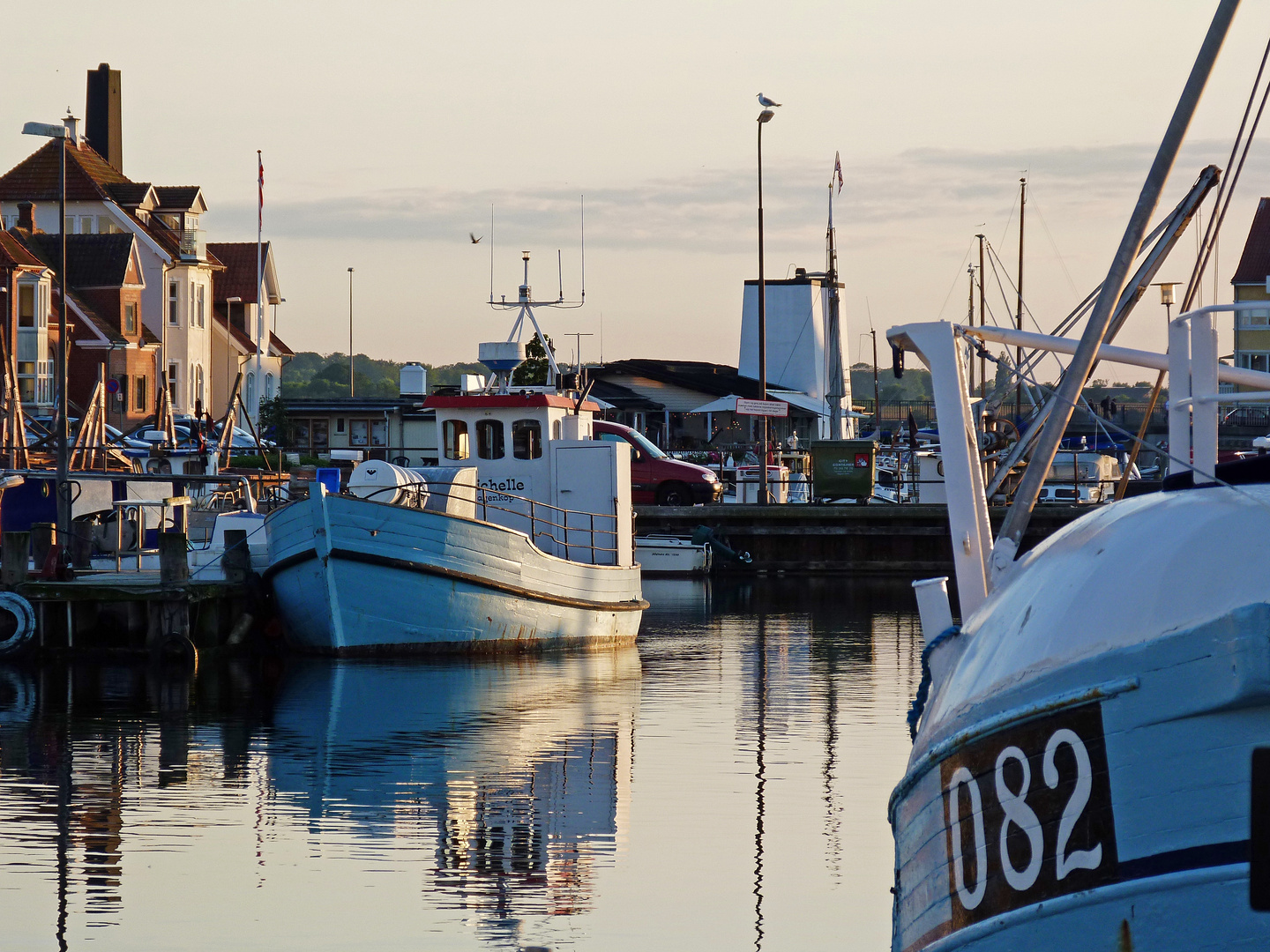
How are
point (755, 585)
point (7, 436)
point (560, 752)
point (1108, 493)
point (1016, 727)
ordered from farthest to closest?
point (1108, 493) → point (755, 585) → point (7, 436) → point (560, 752) → point (1016, 727)

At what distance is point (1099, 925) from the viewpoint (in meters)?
4.06

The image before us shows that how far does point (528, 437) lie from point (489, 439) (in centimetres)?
56

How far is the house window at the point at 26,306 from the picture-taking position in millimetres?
50375

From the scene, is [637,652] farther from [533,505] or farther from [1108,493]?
[1108,493]

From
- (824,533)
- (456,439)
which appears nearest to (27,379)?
(824,533)

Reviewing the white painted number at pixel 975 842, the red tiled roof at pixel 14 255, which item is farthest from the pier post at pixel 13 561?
the red tiled roof at pixel 14 255

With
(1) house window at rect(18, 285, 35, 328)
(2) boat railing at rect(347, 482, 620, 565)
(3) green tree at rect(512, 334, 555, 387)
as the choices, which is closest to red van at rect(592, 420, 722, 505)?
(3) green tree at rect(512, 334, 555, 387)

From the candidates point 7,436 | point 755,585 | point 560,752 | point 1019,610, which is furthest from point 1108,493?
point 1019,610

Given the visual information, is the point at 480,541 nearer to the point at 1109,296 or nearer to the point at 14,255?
the point at 1109,296

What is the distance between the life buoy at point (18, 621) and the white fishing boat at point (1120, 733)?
16264mm

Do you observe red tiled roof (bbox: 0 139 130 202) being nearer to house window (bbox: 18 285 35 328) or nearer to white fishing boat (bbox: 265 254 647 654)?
house window (bbox: 18 285 35 328)

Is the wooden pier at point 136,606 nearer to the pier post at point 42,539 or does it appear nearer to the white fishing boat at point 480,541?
the pier post at point 42,539

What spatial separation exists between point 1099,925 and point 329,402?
185ft

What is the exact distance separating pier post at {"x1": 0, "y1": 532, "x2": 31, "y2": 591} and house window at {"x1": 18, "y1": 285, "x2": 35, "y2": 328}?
33.2 metres
